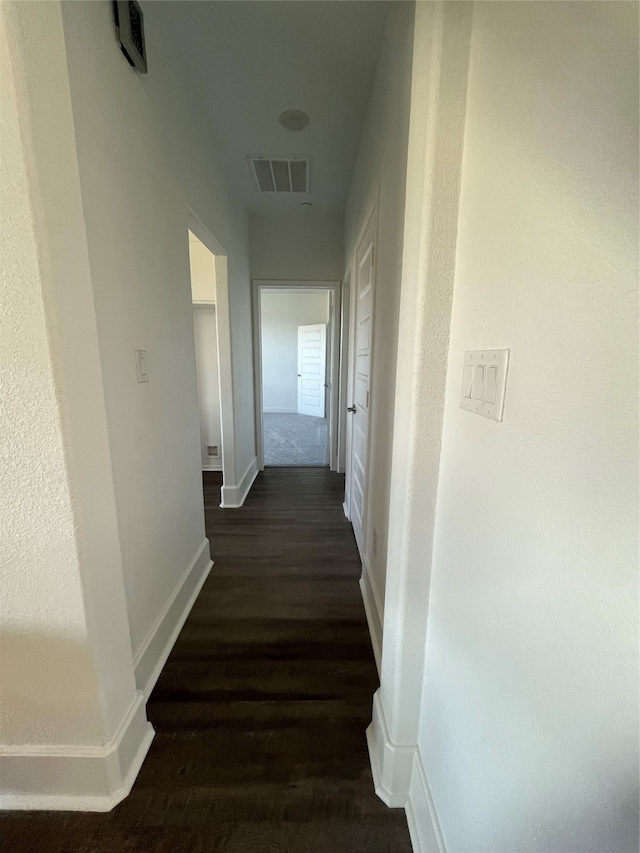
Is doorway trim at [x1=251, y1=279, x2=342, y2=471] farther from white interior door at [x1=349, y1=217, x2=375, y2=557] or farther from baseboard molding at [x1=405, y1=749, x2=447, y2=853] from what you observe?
baseboard molding at [x1=405, y1=749, x2=447, y2=853]

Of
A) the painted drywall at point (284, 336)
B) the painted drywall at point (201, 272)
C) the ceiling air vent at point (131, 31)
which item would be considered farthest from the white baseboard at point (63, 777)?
the painted drywall at point (284, 336)

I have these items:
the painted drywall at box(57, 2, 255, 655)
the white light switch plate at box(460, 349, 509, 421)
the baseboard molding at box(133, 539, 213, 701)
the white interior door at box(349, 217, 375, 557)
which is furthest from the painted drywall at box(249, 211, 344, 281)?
the white light switch plate at box(460, 349, 509, 421)

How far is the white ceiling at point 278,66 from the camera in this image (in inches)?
53.7

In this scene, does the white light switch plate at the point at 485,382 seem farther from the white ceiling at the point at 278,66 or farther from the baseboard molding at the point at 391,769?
the white ceiling at the point at 278,66

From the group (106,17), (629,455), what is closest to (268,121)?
(106,17)

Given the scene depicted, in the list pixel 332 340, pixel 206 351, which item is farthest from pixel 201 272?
pixel 332 340

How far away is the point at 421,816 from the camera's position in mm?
894

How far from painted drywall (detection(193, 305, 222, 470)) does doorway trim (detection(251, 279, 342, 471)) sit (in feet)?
1.36

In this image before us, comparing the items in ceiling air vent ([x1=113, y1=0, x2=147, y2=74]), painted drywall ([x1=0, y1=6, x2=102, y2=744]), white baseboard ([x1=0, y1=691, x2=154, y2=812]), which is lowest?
white baseboard ([x1=0, y1=691, x2=154, y2=812])

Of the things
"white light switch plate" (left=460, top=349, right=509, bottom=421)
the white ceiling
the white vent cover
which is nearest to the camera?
"white light switch plate" (left=460, top=349, right=509, bottom=421)

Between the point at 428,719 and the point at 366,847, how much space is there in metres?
0.40

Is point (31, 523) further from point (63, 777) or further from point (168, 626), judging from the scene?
point (168, 626)

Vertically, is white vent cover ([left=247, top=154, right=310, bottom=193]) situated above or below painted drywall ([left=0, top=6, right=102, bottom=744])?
above

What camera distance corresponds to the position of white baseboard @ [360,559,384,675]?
4.74 feet
